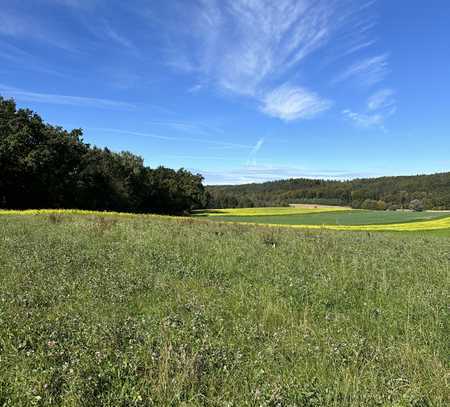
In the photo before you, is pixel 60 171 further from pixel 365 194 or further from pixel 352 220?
pixel 365 194

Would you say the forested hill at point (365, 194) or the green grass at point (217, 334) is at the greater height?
the forested hill at point (365, 194)

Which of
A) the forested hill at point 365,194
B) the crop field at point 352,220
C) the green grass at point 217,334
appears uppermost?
the forested hill at point 365,194

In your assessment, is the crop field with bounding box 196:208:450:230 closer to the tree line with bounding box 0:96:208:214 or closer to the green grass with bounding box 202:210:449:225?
the green grass with bounding box 202:210:449:225

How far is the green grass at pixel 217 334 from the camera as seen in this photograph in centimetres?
331

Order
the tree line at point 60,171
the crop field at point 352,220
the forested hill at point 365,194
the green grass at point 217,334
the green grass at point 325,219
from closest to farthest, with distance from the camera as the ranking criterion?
the green grass at point 217,334
the tree line at point 60,171
the crop field at point 352,220
the green grass at point 325,219
the forested hill at point 365,194

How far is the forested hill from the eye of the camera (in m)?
124

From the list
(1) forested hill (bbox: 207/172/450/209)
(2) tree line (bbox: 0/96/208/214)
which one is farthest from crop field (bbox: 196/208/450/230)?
(1) forested hill (bbox: 207/172/450/209)

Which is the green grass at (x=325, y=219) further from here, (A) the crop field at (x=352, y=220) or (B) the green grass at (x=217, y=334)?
Answer: (B) the green grass at (x=217, y=334)

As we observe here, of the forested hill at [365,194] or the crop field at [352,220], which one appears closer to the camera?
the crop field at [352,220]

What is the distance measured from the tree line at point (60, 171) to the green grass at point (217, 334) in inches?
1826

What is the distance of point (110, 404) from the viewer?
10.2ft

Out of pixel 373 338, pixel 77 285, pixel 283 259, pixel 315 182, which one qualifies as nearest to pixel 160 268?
pixel 77 285

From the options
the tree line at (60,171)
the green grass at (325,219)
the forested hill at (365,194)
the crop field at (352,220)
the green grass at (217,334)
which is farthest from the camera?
the forested hill at (365,194)

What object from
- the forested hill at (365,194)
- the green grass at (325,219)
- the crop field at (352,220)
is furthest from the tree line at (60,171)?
the forested hill at (365,194)
